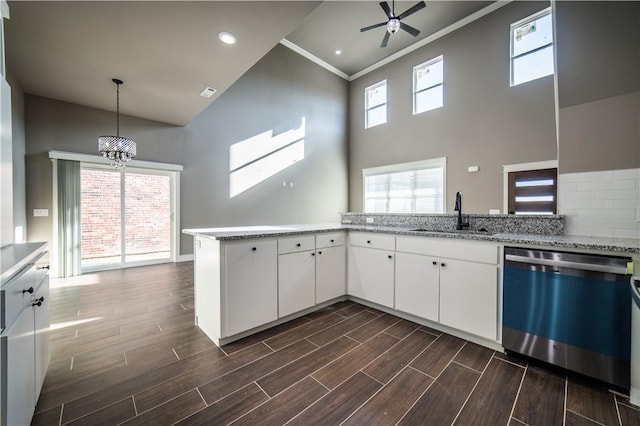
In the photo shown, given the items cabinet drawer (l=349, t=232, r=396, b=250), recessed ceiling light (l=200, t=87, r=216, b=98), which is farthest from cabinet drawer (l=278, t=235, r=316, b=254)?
recessed ceiling light (l=200, t=87, r=216, b=98)

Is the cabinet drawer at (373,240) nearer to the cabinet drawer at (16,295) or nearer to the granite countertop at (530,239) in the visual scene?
the granite countertop at (530,239)

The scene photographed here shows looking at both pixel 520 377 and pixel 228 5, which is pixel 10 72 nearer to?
pixel 228 5

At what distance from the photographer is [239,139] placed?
581cm

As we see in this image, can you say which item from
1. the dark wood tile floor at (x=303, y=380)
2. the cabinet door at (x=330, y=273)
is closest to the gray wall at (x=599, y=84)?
the dark wood tile floor at (x=303, y=380)

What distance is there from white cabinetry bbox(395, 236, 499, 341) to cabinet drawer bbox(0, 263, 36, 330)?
244cm

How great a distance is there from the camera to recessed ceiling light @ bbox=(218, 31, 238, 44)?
103 inches

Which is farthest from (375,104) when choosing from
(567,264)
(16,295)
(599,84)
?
(16,295)

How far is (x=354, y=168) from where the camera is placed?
8.06 m

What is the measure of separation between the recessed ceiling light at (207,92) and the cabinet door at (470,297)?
3785 millimetres

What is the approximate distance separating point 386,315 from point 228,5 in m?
3.27

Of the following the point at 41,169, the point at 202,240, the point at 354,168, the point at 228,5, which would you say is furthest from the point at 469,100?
the point at 41,169

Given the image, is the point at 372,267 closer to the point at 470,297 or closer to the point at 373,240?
the point at 373,240

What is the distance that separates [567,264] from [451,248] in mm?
696

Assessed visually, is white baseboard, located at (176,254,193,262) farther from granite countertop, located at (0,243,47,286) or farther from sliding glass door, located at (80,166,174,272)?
granite countertop, located at (0,243,47,286)
